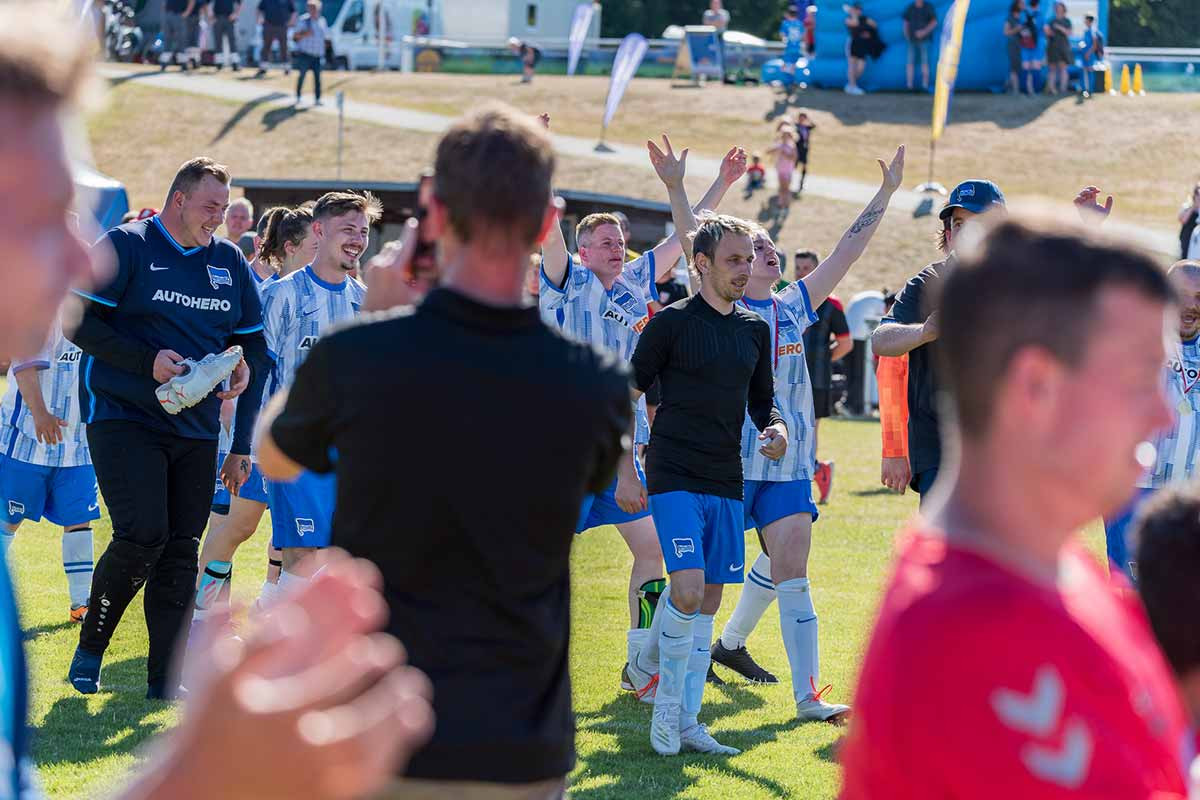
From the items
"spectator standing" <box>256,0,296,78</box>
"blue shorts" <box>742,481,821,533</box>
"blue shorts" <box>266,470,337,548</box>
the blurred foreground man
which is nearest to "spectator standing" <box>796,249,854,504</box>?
"blue shorts" <box>742,481,821,533</box>

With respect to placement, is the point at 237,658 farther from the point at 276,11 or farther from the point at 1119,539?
the point at 276,11

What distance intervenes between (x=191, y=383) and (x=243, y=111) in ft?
100

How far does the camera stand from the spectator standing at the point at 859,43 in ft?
121

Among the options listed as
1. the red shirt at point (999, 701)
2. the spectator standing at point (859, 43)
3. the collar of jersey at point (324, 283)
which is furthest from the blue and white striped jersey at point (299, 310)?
the spectator standing at point (859, 43)

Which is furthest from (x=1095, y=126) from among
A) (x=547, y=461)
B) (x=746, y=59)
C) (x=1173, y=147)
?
(x=547, y=461)

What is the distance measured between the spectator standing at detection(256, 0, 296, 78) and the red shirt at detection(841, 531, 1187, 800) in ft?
131

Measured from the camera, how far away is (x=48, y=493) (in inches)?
336

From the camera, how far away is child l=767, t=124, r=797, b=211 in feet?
89.0

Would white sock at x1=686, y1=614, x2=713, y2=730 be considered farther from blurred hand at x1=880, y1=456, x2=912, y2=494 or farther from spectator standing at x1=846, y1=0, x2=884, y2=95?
spectator standing at x1=846, y1=0, x2=884, y2=95

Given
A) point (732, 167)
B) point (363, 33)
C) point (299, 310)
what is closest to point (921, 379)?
point (732, 167)

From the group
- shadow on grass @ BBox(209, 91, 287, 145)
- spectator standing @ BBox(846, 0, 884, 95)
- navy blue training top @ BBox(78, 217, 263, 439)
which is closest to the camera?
navy blue training top @ BBox(78, 217, 263, 439)

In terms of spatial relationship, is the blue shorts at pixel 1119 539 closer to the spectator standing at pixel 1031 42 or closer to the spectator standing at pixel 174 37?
the spectator standing at pixel 1031 42

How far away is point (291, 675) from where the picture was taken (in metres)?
1.08

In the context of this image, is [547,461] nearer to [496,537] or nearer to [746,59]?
[496,537]
